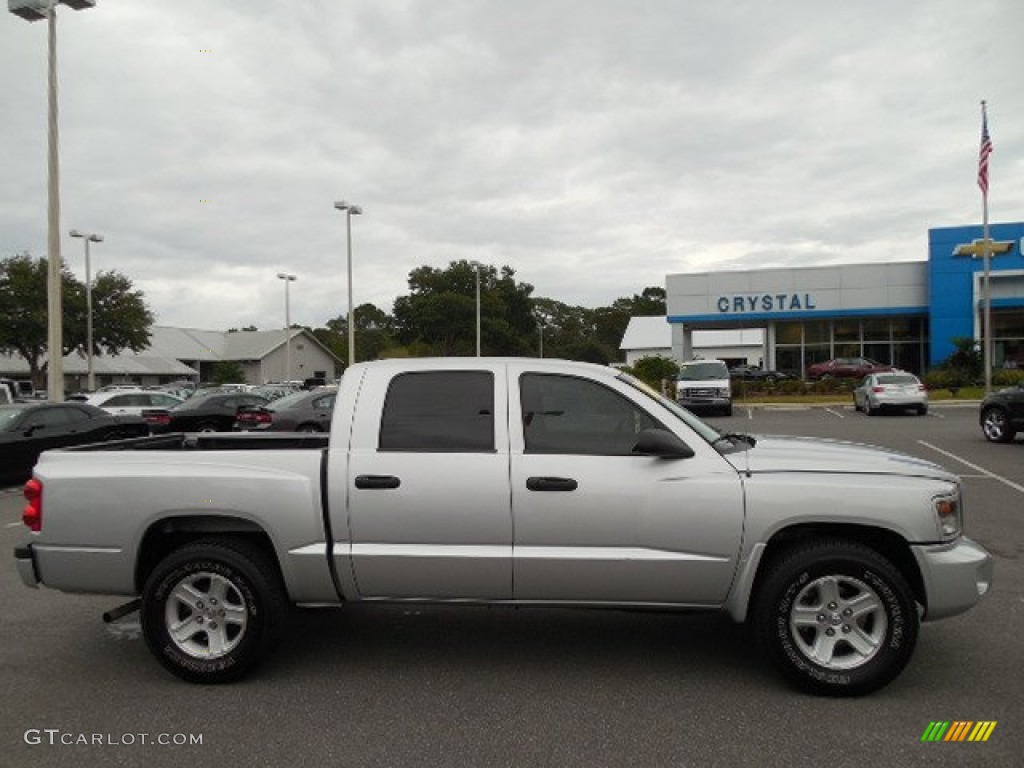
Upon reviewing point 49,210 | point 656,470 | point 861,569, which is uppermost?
point 49,210

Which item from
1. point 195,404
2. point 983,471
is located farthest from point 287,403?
point 983,471

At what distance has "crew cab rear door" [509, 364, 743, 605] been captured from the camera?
416cm

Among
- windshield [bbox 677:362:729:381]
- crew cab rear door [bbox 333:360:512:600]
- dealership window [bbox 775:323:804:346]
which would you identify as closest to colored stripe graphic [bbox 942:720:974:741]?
crew cab rear door [bbox 333:360:512:600]

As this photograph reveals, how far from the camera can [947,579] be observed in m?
4.08

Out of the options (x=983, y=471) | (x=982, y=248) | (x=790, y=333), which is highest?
(x=982, y=248)

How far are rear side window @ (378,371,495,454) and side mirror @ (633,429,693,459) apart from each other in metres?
0.81

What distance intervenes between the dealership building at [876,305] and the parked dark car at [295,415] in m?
27.0

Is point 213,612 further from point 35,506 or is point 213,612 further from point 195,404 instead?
point 195,404

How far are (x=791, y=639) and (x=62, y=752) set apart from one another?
3.55 meters

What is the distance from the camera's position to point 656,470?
13.9ft

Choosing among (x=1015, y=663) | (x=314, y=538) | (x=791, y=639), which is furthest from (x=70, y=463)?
(x=1015, y=663)

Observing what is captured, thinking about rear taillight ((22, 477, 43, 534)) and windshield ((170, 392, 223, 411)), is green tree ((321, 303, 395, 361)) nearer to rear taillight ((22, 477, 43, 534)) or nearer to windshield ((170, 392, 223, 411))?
windshield ((170, 392, 223, 411))

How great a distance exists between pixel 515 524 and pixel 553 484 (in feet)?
0.96

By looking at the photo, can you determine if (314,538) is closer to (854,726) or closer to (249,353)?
(854,726)
